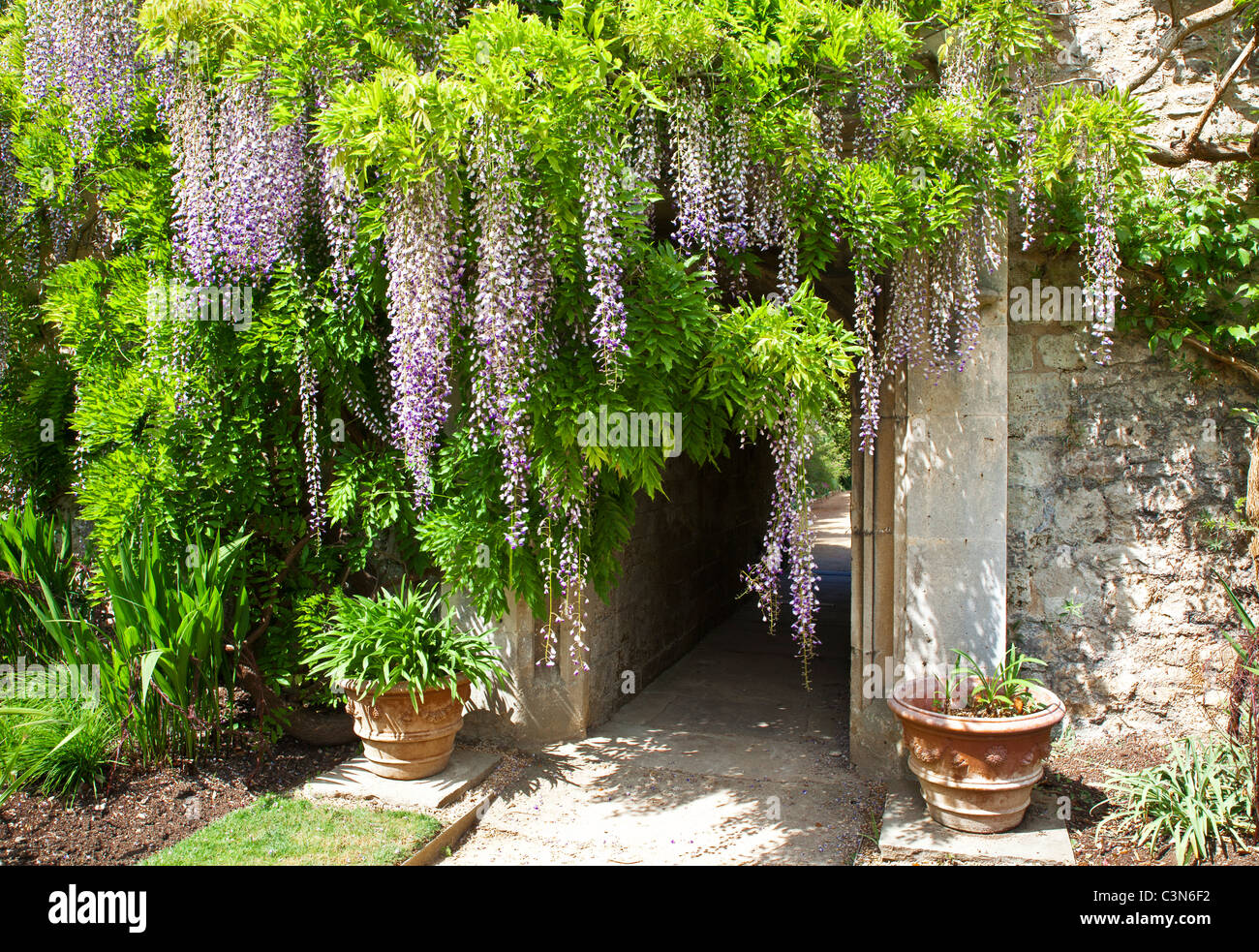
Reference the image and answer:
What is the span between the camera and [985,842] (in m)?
3.27

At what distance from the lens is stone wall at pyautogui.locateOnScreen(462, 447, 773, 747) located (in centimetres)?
448

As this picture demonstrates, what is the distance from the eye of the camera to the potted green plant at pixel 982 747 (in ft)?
10.7

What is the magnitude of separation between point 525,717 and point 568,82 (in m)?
3.08

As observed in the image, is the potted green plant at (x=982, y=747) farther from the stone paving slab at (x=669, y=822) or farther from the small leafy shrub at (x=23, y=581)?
the small leafy shrub at (x=23, y=581)

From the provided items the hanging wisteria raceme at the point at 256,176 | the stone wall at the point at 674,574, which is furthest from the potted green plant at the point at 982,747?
the hanging wisteria raceme at the point at 256,176

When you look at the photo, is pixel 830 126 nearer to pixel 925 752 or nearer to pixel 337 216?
pixel 337 216

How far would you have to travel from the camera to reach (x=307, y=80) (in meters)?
3.69

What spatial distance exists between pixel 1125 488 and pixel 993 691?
1110 millimetres

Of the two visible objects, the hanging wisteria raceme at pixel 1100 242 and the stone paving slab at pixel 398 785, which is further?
the stone paving slab at pixel 398 785

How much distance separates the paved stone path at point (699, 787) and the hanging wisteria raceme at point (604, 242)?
1.95 metres

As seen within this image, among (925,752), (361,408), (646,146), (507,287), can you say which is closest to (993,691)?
(925,752)

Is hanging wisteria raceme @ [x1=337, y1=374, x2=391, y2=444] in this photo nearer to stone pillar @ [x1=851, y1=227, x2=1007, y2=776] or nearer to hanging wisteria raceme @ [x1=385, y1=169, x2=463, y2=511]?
hanging wisteria raceme @ [x1=385, y1=169, x2=463, y2=511]

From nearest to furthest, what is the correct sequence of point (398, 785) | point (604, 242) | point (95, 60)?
point (604, 242), point (398, 785), point (95, 60)

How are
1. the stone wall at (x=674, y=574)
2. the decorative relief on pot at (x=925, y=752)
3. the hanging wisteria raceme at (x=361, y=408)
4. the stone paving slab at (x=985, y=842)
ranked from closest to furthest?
the stone paving slab at (x=985, y=842) < the decorative relief on pot at (x=925, y=752) < the hanging wisteria raceme at (x=361, y=408) < the stone wall at (x=674, y=574)
